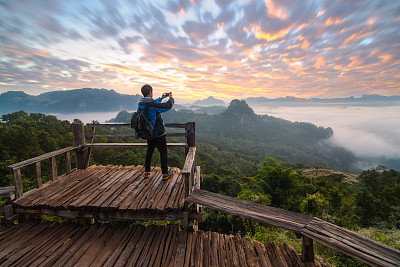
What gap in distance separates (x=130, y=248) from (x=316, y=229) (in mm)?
2998

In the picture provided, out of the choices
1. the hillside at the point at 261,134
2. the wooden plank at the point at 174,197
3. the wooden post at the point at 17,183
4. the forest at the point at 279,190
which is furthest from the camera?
the hillside at the point at 261,134

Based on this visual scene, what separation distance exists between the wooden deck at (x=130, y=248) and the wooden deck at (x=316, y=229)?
0.58 m

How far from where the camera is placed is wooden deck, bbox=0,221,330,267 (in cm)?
272

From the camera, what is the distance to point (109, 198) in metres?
3.64

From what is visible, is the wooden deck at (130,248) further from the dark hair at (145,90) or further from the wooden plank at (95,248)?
the dark hair at (145,90)

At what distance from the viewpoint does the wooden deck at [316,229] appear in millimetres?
2191

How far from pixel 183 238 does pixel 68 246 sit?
201cm

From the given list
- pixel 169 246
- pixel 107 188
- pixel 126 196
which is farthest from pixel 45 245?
pixel 169 246

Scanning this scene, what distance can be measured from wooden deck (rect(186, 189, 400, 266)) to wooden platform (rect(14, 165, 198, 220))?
62 cm

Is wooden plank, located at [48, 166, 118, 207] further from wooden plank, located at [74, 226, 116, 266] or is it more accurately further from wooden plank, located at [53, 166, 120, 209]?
wooden plank, located at [74, 226, 116, 266]

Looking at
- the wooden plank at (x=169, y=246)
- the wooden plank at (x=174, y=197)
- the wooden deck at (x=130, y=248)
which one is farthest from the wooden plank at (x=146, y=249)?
the wooden plank at (x=174, y=197)

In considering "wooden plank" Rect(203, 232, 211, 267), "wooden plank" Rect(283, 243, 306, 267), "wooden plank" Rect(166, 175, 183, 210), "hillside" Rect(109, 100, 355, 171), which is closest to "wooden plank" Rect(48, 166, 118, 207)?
"wooden plank" Rect(166, 175, 183, 210)

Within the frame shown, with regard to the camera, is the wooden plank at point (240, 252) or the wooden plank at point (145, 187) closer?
the wooden plank at point (240, 252)

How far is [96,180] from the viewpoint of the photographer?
4.58 meters
